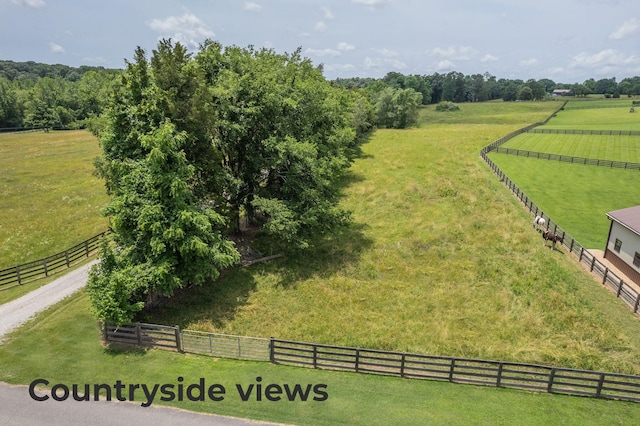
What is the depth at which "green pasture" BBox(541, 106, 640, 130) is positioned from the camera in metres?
85.6

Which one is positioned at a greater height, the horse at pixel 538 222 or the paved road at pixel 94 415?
the horse at pixel 538 222

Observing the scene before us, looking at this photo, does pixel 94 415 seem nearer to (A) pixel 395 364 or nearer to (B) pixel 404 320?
(A) pixel 395 364

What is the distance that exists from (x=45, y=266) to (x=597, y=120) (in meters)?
121

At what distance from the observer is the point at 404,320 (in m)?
20.9

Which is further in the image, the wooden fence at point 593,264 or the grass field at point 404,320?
the wooden fence at point 593,264

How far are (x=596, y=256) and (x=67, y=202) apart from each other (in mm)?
49225

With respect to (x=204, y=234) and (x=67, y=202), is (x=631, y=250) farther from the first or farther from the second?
(x=67, y=202)

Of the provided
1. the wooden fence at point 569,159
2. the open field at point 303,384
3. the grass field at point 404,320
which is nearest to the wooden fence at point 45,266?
the grass field at point 404,320

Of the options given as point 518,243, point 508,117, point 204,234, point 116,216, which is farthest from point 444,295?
point 508,117

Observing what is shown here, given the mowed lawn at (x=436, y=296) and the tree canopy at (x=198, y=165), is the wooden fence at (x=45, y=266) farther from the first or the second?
the mowed lawn at (x=436, y=296)

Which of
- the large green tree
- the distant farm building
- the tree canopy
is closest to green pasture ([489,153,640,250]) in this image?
the distant farm building

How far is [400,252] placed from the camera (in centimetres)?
2833

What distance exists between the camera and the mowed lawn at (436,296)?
18594 mm

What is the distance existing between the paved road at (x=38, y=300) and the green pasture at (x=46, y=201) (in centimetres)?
717
